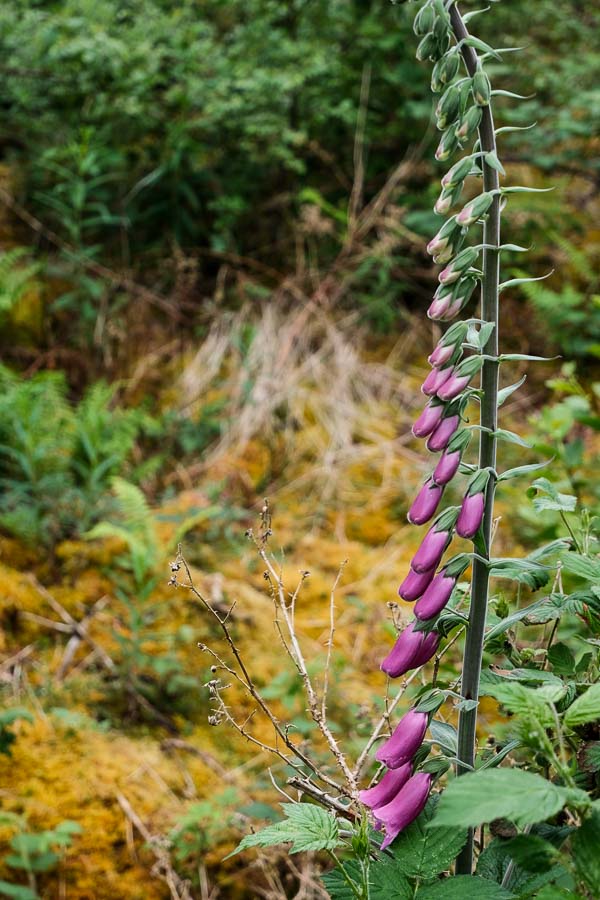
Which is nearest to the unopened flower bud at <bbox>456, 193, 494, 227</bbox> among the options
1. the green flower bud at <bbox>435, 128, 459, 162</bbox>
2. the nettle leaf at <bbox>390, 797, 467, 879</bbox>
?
the green flower bud at <bbox>435, 128, 459, 162</bbox>

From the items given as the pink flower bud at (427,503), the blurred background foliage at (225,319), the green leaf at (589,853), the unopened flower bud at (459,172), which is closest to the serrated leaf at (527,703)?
the green leaf at (589,853)

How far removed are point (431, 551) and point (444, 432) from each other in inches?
7.1

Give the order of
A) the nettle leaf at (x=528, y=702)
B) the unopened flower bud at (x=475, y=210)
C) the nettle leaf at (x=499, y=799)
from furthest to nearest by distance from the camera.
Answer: the unopened flower bud at (x=475, y=210), the nettle leaf at (x=528, y=702), the nettle leaf at (x=499, y=799)

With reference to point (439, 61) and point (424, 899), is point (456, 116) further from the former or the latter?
point (424, 899)

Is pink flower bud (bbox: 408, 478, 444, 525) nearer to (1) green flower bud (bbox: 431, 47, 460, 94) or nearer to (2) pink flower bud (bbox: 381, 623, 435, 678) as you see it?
(2) pink flower bud (bbox: 381, 623, 435, 678)

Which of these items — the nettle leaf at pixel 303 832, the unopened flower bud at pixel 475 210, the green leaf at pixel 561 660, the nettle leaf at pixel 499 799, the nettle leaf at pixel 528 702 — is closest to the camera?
the nettle leaf at pixel 499 799

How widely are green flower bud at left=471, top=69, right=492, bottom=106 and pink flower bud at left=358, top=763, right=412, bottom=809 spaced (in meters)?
0.98

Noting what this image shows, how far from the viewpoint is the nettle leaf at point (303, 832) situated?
41.3 inches

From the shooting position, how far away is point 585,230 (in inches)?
188

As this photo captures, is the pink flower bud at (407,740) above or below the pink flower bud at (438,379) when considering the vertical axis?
below

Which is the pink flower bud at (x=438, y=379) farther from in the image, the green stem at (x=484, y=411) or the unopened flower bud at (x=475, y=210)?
the unopened flower bud at (x=475, y=210)

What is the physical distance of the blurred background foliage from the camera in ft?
9.62

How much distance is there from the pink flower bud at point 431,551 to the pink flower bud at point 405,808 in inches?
12.0

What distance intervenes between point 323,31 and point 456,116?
13.9ft
